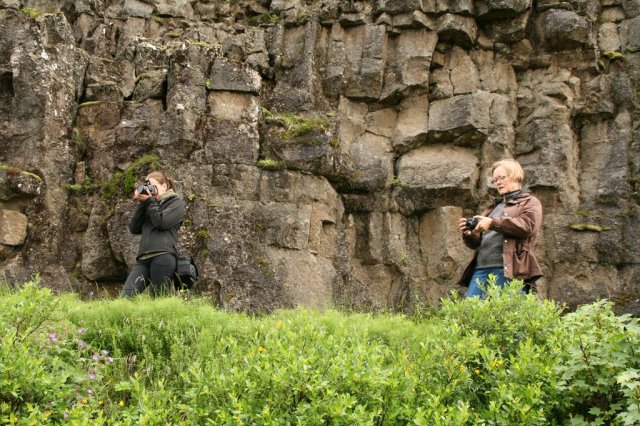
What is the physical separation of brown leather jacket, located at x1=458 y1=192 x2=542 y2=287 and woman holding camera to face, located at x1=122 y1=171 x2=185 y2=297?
4.35 metres

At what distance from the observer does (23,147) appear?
1257 centimetres

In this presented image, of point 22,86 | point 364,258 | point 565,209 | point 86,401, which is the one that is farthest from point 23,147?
Answer: point 565,209

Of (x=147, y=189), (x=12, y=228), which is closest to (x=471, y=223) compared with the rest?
(x=147, y=189)

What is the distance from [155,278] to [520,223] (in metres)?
4.85

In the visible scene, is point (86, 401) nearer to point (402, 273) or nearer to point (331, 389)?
point (331, 389)

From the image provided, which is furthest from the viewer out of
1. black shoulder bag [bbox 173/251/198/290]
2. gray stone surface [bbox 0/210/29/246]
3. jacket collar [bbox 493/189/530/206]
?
gray stone surface [bbox 0/210/29/246]

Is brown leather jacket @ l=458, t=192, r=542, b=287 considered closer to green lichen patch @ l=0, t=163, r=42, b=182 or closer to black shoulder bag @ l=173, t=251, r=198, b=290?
black shoulder bag @ l=173, t=251, r=198, b=290

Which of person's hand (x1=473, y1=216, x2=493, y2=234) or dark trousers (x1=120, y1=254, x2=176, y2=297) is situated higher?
person's hand (x1=473, y1=216, x2=493, y2=234)

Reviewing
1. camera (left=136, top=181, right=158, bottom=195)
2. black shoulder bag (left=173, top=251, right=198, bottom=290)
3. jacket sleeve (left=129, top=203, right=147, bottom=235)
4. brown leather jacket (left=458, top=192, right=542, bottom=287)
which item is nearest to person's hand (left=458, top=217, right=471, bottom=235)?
brown leather jacket (left=458, top=192, right=542, bottom=287)

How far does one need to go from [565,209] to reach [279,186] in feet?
19.6

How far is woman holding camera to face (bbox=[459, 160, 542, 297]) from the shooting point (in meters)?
7.75

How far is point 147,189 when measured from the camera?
9.23 meters

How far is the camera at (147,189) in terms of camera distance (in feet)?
30.1

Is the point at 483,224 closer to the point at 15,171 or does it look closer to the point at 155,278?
the point at 155,278
